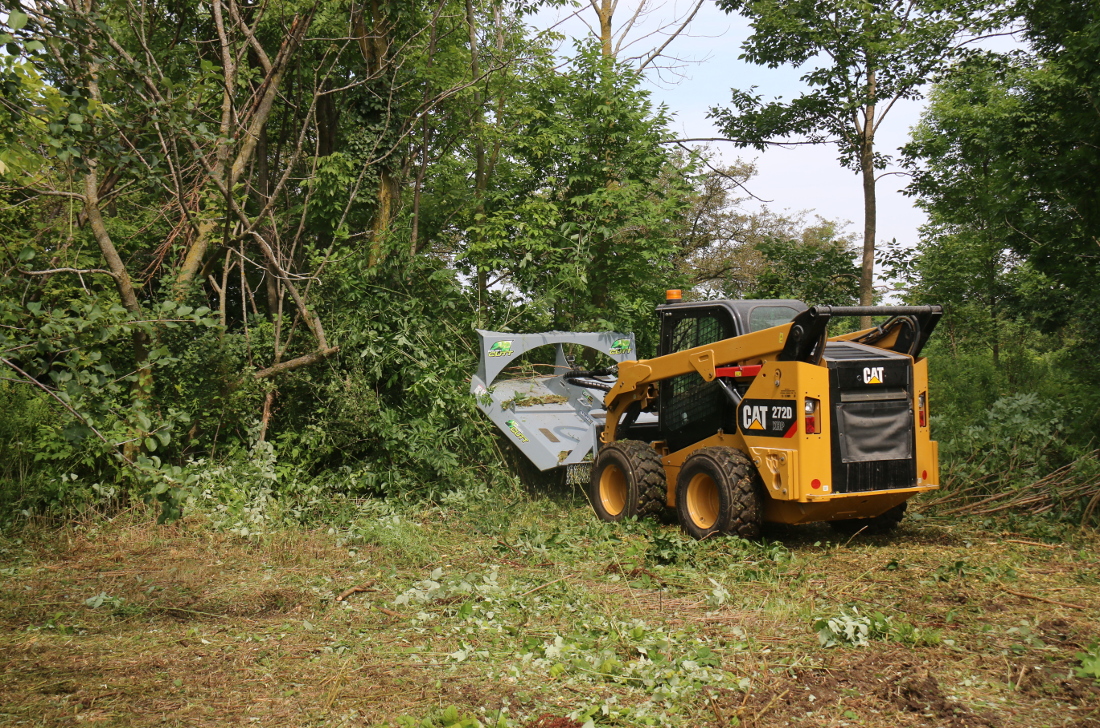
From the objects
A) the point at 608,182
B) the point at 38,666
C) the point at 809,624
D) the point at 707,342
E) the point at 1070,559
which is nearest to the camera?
the point at 38,666

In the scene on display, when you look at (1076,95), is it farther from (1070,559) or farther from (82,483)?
(82,483)

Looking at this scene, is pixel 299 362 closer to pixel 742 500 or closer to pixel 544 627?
pixel 742 500

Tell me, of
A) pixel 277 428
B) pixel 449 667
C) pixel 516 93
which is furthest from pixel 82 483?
pixel 516 93

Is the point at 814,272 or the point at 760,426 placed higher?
the point at 814,272

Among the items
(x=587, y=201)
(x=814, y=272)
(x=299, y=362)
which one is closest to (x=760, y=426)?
(x=299, y=362)

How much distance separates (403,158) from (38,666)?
28.9ft

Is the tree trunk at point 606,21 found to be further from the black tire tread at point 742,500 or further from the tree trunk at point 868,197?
the black tire tread at point 742,500

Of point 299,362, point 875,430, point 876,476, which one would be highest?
point 299,362

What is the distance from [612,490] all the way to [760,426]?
2057mm

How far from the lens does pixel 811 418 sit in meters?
6.44

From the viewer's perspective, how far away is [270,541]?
7.16 m

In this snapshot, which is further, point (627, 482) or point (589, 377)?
point (589, 377)

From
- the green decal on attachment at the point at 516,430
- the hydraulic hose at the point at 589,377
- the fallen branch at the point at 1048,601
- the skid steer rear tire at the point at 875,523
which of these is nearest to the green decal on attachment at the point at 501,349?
the green decal on attachment at the point at 516,430

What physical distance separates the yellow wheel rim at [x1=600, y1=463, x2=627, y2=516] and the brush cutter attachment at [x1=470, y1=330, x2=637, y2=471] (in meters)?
0.66
